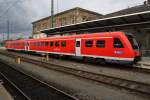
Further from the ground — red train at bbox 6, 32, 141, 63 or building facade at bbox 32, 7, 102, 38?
building facade at bbox 32, 7, 102, 38

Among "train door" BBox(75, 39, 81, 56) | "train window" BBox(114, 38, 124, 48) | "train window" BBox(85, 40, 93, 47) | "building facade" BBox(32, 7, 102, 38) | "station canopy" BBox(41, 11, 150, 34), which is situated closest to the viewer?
"train window" BBox(114, 38, 124, 48)

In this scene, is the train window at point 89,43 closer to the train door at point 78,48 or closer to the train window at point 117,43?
the train door at point 78,48

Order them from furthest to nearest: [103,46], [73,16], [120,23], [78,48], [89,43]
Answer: [73,16] → [120,23] → [78,48] → [89,43] → [103,46]

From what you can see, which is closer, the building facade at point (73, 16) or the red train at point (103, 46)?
the red train at point (103, 46)

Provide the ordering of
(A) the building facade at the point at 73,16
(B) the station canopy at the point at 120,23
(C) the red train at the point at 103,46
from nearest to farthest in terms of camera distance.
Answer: (C) the red train at the point at 103,46
(B) the station canopy at the point at 120,23
(A) the building facade at the point at 73,16

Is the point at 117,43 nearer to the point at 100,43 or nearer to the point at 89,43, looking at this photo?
the point at 100,43

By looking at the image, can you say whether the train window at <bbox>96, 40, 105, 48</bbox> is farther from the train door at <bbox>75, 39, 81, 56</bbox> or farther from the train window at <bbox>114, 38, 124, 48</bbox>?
the train door at <bbox>75, 39, 81, 56</bbox>

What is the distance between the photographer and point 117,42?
1570 centimetres

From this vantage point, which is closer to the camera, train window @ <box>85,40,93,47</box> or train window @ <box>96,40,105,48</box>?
train window @ <box>96,40,105,48</box>

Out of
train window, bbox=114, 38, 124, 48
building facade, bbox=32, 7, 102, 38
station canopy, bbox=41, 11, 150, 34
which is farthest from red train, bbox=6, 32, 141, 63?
building facade, bbox=32, 7, 102, 38

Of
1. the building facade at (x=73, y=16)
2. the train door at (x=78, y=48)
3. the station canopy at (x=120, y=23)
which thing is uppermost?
the building facade at (x=73, y=16)

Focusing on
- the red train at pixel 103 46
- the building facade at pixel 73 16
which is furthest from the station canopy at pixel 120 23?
the building facade at pixel 73 16

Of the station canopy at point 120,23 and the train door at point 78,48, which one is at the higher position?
the station canopy at point 120,23

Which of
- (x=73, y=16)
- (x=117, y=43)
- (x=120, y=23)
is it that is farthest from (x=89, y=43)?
(x=73, y=16)
